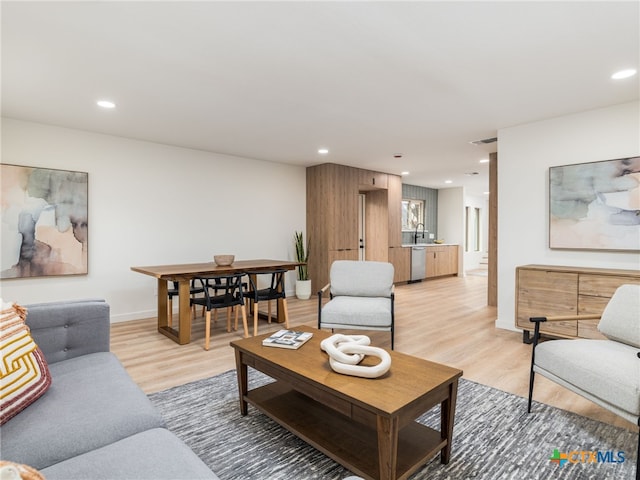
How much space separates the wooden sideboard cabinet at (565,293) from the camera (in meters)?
3.22

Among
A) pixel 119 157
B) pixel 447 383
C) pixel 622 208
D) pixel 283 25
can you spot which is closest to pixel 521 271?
pixel 622 208

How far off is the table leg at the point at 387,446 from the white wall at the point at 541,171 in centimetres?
334

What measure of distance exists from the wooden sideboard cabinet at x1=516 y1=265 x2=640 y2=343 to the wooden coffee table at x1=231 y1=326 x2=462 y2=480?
232 cm

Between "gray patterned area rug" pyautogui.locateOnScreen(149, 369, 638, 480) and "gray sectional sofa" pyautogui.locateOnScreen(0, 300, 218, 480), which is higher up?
"gray sectional sofa" pyautogui.locateOnScreen(0, 300, 218, 480)

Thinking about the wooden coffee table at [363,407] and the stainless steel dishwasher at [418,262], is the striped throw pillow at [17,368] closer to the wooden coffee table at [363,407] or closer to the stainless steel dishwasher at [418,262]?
the wooden coffee table at [363,407]

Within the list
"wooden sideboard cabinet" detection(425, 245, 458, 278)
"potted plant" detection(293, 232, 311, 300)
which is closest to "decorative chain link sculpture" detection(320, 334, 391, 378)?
"potted plant" detection(293, 232, 311, 300)

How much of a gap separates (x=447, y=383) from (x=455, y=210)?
8.68 meters

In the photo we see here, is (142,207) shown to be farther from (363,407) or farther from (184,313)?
(363,407)

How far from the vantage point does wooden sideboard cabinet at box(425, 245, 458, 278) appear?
8618 mm

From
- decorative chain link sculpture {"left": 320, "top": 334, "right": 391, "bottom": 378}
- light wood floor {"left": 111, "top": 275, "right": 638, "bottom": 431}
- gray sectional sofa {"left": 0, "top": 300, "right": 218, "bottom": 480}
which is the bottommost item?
light wood floor {"left": 111, "top": 275, "right": 638, "bottom": 431}

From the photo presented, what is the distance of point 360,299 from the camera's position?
3.65 meters

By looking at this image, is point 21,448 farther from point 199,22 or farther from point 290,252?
point 290,252

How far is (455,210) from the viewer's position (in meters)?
9.68

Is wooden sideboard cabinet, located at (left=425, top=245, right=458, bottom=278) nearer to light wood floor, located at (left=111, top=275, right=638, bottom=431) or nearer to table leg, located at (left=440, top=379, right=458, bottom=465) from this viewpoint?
light wood floor, located at (left=111, top=275, right=638, bottom=431)
